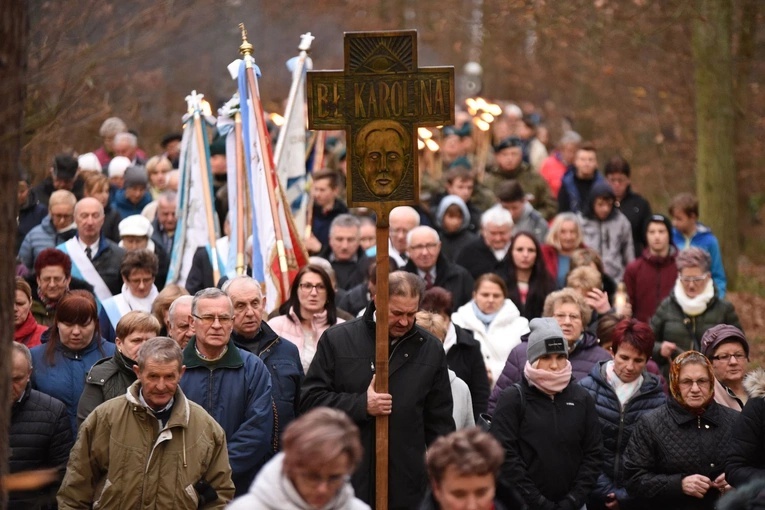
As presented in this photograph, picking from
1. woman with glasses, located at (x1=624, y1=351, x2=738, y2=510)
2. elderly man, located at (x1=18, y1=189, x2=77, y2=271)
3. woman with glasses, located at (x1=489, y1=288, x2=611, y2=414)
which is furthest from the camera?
elderly man, located at (x1=18, y1=189, x2=77, y2=271)

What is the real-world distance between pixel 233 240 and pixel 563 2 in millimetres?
8944

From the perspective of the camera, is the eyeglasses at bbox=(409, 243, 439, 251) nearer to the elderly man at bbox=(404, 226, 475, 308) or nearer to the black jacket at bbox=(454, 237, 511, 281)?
the elderly man at bbox=(404, 226, 475, 308)

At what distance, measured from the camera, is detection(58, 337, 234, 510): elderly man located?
7789mm

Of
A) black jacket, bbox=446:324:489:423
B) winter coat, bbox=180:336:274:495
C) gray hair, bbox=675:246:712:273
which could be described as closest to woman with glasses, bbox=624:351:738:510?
black jacket, bbox=446:324:489:423

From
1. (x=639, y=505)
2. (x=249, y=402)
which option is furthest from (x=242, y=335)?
(x=639, y=505)

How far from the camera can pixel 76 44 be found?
16297mm

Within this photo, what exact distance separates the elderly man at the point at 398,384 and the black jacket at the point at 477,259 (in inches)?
189

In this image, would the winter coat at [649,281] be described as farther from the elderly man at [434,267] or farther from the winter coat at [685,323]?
the elderly man at [434,267]

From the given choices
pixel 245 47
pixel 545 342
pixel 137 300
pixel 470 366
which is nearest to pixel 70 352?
pixel 137 300

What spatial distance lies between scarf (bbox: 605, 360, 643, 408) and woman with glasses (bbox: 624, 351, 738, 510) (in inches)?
20.4

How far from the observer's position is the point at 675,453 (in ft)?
29.2

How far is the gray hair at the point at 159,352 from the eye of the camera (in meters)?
7.79

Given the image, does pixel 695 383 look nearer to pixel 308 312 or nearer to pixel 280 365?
pixel 280 365

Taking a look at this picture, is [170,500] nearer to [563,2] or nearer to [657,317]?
[657,317]
